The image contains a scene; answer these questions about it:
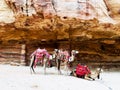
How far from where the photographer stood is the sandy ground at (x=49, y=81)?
11.0 m

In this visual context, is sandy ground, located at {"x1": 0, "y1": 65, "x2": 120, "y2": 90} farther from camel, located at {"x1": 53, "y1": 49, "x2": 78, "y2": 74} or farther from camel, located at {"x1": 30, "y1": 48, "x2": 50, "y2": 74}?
camel, located at {"x1": 30, "y1": 48, "x2": 50, "y2": 74}

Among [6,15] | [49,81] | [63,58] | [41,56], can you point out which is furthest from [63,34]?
[49,81]

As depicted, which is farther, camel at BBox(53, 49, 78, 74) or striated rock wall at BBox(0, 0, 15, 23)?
striated rock wall at BBox(0, 0, 15, 23)

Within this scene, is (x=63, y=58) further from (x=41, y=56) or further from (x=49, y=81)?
(x=49, y=81)

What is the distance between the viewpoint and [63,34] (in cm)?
1452

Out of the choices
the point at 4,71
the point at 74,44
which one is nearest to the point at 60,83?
the point at 4,71

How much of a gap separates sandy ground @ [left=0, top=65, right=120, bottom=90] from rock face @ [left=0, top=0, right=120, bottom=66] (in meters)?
1.27

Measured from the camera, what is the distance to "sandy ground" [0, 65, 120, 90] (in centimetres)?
1102

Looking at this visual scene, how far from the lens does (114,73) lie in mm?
14156

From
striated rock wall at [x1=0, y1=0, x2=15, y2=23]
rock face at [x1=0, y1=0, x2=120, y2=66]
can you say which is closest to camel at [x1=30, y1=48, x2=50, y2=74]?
rock face at [x1=0, y1=0, x2=120, y2=66]

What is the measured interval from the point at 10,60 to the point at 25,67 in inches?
32.8

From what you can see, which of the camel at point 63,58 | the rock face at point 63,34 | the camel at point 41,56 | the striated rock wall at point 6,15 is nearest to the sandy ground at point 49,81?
the camel at point 63,58

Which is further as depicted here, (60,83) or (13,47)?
(13,47)

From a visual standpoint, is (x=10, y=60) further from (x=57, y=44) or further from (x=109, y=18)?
(x=109, y=18)
